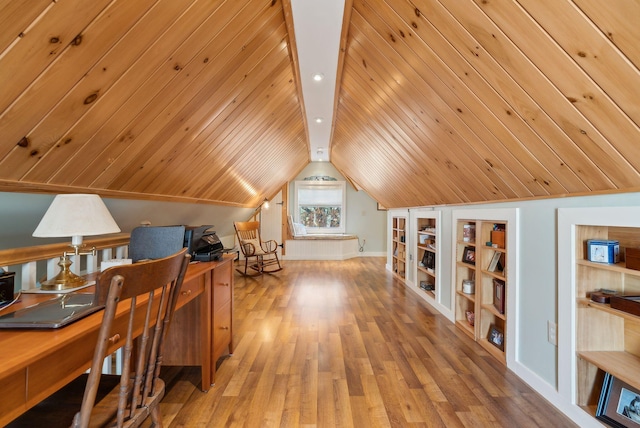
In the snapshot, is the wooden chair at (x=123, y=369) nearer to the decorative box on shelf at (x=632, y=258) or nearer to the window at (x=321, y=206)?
the decorative box on shelf at (x=632, y=258)

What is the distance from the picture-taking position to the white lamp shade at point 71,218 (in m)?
1.38

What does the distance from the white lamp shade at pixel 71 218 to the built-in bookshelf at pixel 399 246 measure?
433 cm

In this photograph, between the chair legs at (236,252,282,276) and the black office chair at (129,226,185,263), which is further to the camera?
the chair legs at (236,252,282,276)

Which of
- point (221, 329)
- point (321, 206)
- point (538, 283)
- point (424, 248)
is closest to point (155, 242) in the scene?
point (221, 329)

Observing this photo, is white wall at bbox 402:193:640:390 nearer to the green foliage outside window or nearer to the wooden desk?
the wooden desk

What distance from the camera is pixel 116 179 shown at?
2113 mm

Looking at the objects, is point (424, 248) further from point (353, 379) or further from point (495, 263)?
point (353, 379)

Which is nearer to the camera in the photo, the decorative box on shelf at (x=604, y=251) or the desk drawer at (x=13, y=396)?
the desk drawer at (x=13, y=396)

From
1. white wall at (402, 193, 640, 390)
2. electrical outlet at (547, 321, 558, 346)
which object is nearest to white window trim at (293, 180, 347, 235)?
white wall at (402, 193, 640, 390)

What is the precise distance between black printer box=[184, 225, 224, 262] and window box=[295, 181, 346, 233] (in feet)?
17.9

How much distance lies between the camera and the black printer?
2.17 meters

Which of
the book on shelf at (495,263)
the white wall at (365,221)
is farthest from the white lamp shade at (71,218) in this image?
the white wall at (365,221)

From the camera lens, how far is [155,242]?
2037mm

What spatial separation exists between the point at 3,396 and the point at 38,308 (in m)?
0.49
